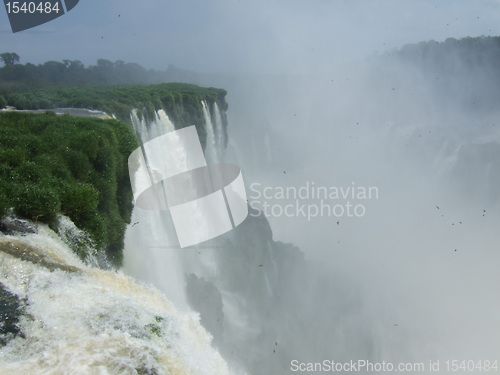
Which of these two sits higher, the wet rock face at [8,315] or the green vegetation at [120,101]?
the wet rock face at [8,315]

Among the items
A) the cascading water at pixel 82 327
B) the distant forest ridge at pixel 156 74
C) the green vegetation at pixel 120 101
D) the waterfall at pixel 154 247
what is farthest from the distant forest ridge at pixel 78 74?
the cascading water at pixel 82 327

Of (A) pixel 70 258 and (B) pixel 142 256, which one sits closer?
(A) pixel 70 258

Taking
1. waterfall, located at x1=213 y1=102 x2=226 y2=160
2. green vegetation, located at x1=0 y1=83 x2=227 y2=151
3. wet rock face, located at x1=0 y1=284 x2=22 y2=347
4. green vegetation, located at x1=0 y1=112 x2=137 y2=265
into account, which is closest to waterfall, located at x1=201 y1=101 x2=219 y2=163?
green vegetation, located at x1=0 y1=83 x2=227 y2=151

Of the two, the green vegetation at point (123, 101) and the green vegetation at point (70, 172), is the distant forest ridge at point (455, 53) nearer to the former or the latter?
the green vegetation at point (123, 101)

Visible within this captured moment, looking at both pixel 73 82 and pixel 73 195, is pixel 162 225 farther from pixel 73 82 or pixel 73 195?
pixel 73 82

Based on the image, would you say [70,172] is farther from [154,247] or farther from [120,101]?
[120,101]

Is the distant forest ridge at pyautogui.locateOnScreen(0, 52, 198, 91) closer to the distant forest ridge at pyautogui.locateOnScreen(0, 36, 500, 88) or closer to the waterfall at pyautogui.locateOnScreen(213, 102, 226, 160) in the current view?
the distant forest ridge at pyautogui.locateOnScreen(0, 36, 500, 88)

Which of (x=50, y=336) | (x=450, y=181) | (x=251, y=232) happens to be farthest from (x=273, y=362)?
(x=450, y=181)
